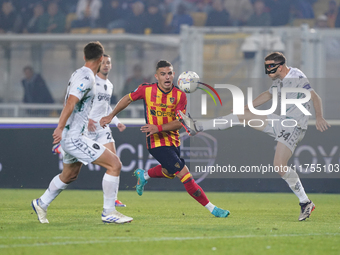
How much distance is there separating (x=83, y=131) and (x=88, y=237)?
1307 millimetres

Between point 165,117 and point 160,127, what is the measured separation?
265 millimetres

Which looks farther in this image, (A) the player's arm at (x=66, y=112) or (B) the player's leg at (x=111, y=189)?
(B) the player's leg at (x=111, y=189)

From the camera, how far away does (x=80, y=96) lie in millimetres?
5465

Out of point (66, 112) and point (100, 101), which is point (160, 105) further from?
point (100, 101)

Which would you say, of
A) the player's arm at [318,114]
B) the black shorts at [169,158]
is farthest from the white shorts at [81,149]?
the player's arm at [318,114]

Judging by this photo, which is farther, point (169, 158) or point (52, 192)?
point (169, 158)

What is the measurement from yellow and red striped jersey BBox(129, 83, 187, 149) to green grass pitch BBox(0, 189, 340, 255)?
955 mm

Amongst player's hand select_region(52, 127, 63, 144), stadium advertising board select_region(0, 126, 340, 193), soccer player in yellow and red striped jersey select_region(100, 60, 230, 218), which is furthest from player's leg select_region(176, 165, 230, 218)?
stadium advertising board select_region(0, 126, 340, 193)

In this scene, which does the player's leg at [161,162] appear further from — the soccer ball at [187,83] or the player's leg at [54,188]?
the player's leg at [54,188]

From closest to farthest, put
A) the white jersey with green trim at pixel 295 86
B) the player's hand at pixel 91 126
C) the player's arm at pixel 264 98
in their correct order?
1. the white jersey with green trim at pixel 295 86
2. the player's arm at pixel 264 98
3. the player's hand at pixel 91 126

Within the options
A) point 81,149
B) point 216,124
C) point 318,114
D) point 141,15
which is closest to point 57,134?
point 81,149

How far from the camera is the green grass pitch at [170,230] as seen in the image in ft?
14.4

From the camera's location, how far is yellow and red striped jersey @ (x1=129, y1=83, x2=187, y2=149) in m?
6.71

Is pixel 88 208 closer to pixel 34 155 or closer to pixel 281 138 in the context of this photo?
pixel 281 138
